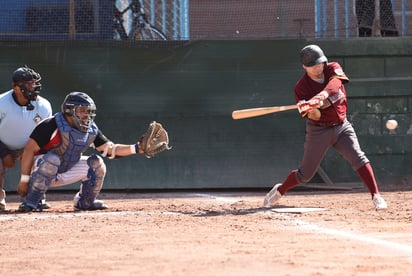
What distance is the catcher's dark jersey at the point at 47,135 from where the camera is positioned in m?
7.95

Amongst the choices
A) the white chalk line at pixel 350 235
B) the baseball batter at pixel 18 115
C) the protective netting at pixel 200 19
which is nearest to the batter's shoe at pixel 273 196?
the white chalk line at pixel 350 235

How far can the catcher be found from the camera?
796cm

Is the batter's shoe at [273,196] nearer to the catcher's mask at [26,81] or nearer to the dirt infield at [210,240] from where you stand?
the dirt infield at [210,240]

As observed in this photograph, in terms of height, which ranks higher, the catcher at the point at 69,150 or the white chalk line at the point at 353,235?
the catcher at the point at 69,150

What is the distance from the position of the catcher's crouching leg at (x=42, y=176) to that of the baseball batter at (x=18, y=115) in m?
0.48

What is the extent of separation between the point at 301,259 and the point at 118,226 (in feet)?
7.21

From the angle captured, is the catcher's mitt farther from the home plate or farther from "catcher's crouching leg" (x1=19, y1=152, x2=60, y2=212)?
the home plate

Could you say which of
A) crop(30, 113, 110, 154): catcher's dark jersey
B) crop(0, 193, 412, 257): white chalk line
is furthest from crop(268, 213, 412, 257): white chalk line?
crop(30, 113, 110, 154): catcher's dark jersey

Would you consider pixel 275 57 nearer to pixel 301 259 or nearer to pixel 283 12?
pixel 283 12

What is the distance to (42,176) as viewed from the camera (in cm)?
797

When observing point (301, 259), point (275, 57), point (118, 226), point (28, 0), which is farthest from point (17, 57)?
point (301, 259)

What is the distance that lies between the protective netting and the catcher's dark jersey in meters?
3.00

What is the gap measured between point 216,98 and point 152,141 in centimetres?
268

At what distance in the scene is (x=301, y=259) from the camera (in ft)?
17.1
